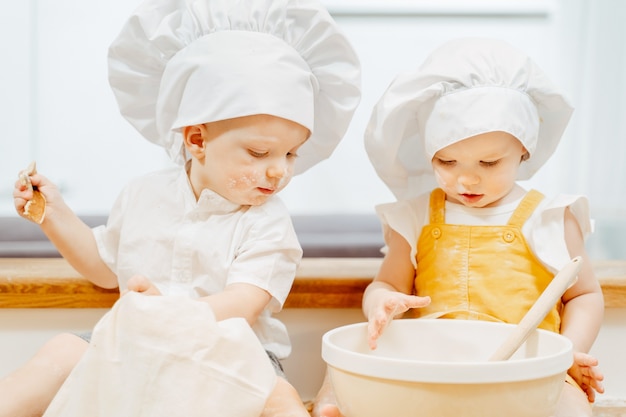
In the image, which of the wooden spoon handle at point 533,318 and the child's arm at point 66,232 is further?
the child's arm at point 66,232

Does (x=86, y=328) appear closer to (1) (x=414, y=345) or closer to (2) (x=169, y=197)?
(2) (x=169, y=197)

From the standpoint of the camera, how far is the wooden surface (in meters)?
1.16

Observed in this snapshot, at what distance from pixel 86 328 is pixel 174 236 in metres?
0.26

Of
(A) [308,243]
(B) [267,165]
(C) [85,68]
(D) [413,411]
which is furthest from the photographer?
(C) [85,68]

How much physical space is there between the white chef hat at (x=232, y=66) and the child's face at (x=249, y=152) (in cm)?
2

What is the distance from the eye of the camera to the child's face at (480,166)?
3.32 feet

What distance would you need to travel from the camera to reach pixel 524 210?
1064 millimetres

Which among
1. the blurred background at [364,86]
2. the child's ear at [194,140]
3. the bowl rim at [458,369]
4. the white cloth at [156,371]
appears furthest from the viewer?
the blurred background at [364,86]

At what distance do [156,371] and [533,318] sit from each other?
0.40 metres

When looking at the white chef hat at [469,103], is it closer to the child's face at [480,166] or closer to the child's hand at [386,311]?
the child's face at [480,166]

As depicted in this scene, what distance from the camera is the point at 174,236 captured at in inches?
41.6

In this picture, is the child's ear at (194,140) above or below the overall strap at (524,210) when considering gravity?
above

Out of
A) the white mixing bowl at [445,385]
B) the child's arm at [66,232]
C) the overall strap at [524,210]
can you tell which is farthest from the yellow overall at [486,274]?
the child's arm at [66,232]

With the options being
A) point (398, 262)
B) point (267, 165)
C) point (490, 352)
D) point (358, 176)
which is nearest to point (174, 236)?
point (267, 165)
